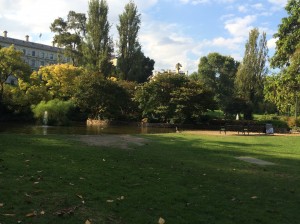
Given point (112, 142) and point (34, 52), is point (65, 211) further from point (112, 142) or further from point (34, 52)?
point (34, 52)

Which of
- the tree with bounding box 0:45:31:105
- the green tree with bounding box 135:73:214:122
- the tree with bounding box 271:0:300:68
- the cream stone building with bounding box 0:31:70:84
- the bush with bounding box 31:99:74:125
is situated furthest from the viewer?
the cream stone building with bounding box 0:31:70:84

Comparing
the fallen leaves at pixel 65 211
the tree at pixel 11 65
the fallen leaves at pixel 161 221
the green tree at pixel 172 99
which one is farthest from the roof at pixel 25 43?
the fallen leaves at pixel 161 221

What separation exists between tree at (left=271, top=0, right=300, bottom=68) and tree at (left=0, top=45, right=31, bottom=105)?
1090 inches

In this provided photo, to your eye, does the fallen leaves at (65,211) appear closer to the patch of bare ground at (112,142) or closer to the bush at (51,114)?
the patch of bare ground at (112,142)

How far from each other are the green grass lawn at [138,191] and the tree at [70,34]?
182 feet

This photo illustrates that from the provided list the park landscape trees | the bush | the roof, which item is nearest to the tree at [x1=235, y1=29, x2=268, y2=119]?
the park landscape trees

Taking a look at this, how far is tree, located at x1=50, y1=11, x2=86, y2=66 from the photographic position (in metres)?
64.1

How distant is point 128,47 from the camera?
5328cm

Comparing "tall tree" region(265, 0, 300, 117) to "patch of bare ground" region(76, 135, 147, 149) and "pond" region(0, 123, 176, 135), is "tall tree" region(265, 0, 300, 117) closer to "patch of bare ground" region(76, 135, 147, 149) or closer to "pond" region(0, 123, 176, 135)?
"pond" region(0, 123, 176, 135)

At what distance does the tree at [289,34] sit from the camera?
32.2 metres

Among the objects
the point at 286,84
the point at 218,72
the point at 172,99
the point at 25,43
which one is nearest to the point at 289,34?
the point at 286,84

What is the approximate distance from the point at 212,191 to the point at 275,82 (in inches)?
1105

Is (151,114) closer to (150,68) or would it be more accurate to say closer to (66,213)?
(150,68)

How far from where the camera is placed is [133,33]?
2116 inches
